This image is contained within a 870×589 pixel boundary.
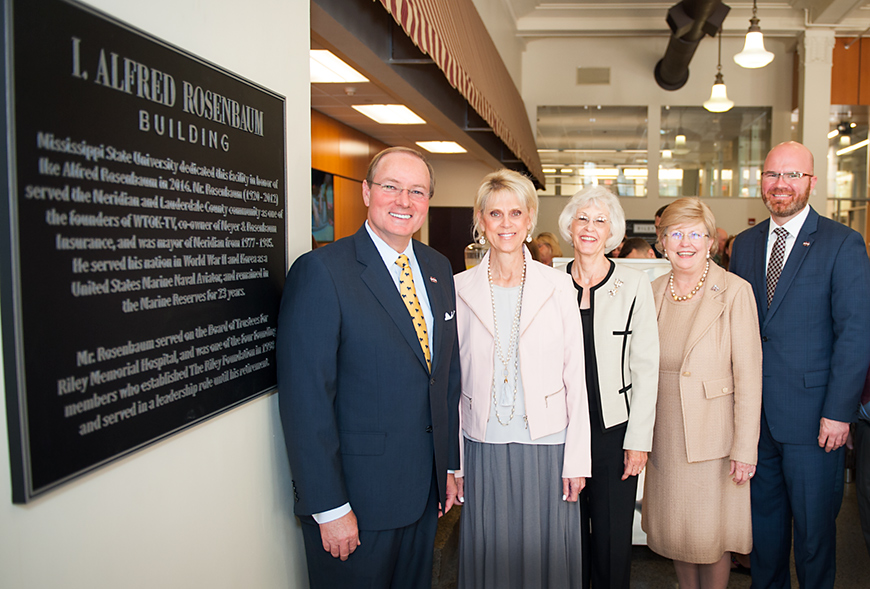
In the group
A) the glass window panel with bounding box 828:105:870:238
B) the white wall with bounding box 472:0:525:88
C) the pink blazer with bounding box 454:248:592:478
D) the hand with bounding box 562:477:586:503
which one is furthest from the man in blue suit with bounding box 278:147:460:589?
the glass window panel with bounding box 828:105:870:238

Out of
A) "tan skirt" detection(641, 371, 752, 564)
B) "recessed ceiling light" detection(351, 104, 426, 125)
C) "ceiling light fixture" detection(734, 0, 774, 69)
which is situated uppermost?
"ceiling light fixture" detection(734, 0, 774, 69)

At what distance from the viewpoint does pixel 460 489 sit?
2.14 meters

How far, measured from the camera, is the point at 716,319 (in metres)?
2.28

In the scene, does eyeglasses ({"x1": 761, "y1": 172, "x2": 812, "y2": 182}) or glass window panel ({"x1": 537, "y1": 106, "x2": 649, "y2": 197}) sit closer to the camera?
eyeglasses ({"x1": 761, "y1": 172, "x2": 812, "y2": 182})

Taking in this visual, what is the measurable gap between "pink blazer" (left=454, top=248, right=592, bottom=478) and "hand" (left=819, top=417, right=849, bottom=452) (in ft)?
3.64

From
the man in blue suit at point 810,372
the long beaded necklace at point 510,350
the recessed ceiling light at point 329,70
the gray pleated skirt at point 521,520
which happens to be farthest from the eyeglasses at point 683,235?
the recessed ceiling light at point 329,70

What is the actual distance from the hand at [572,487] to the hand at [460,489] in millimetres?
379

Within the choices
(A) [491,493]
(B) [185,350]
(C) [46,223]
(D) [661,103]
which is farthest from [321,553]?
(D) [661,103]

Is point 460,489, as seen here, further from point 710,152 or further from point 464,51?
point 710,152

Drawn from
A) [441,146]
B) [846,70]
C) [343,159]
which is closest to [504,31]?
[441,146]

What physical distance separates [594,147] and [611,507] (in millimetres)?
10031

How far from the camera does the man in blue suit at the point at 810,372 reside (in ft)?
7.74

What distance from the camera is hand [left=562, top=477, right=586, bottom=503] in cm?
205

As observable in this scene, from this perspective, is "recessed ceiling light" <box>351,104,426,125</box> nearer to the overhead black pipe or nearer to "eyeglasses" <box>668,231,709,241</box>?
the overhead black pipe
